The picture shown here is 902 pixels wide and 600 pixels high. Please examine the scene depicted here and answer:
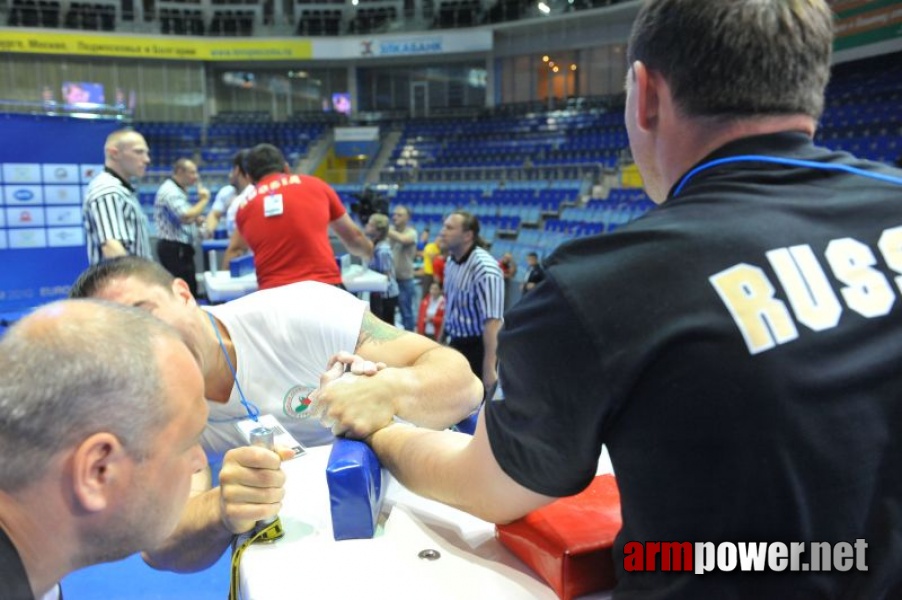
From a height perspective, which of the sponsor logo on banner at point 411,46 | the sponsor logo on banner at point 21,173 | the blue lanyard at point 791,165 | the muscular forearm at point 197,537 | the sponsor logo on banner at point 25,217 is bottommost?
the muscular forearm at point 197,537

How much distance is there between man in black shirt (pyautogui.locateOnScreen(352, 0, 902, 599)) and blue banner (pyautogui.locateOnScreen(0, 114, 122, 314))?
6823 millimetres

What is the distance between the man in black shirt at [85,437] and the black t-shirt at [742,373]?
1.53ft

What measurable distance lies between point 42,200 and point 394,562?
6.91 m

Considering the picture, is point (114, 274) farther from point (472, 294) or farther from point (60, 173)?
point (60, 173)

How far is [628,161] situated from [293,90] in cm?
1325

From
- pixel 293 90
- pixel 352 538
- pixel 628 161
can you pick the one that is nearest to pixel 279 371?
pixel 352 538

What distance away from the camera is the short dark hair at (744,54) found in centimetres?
75

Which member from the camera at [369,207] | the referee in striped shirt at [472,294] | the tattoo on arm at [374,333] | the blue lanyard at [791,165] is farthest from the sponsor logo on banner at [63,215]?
the blue lanyard at [791,165]

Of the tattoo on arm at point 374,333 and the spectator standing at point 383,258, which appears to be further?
the spectator standing at point 383,258

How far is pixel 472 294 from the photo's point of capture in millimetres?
4570

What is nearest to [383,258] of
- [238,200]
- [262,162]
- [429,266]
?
[429,266]

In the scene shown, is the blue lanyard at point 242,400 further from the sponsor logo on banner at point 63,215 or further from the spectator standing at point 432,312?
the sponsor logo on banner at point 63,215

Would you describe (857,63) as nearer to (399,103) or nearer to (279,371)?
(399,103)

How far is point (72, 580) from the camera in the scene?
2.50 m
